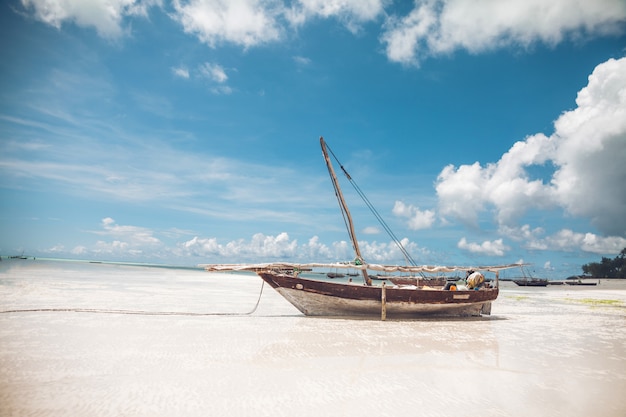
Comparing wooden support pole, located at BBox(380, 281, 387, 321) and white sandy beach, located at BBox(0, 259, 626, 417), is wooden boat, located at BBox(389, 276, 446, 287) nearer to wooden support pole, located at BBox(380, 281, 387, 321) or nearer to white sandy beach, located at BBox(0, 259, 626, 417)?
wooden support pole, located at BBox(380, 281, 387, 321)

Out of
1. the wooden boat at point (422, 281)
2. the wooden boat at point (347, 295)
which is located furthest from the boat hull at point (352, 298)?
the wooden boat at point (422, 281)

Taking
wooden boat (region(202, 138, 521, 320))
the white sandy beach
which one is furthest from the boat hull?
the white sandy beach

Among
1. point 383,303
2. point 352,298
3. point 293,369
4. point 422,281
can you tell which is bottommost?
point 293,369

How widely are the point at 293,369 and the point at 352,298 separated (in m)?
7.43

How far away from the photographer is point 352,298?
14.1m

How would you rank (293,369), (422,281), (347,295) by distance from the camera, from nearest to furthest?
(293,369)
(347,295)
(422,281)

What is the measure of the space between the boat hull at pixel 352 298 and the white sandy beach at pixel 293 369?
171 cm

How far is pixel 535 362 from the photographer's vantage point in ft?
26.7

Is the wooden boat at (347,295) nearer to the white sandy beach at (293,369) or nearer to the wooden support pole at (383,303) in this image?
the wooden support pole at (383,303)

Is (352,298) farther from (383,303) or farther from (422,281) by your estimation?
(422,281)

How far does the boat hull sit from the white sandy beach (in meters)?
1.71

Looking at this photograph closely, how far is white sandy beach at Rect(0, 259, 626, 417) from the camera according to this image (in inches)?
205

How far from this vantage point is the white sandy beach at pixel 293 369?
5.20 m

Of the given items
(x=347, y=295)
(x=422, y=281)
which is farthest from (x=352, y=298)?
(x=422, y=281)
